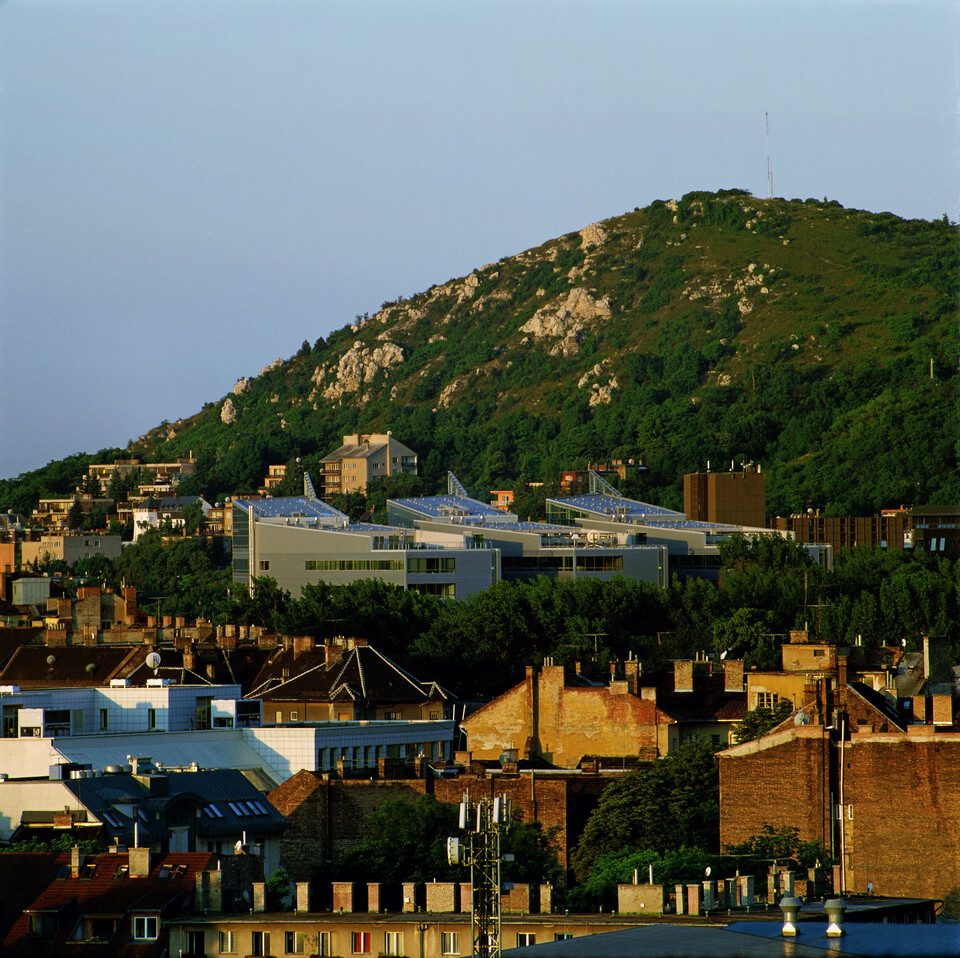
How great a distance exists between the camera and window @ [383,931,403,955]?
4231 cm

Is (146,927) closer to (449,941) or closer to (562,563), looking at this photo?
(449,941)

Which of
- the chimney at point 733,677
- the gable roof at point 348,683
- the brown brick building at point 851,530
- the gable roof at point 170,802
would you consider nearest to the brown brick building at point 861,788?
the gable roof at point 170,802

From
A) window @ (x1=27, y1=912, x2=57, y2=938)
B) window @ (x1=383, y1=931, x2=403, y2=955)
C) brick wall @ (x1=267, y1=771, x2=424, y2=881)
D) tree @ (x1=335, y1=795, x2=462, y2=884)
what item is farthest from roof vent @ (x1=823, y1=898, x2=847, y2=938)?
brick wall @ (x1=267, y1=771, x2=424, y2=881)

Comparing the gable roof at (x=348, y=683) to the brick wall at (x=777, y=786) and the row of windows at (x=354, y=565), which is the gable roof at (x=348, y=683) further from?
the row of windows at (x=354, y=565)

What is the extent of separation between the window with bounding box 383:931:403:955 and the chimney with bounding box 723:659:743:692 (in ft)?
121

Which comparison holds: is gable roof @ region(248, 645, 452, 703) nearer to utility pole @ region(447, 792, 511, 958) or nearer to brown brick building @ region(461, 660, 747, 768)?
brown brick building @ region(461, 660, 747, 768)

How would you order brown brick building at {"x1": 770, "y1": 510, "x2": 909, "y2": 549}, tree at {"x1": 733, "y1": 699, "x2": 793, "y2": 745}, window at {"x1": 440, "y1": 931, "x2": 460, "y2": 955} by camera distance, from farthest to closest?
brown brick building at {"x1": 770, "y1": 510, "x2": 909, "y2": 549}
tree at {"x1": 733, "y1": 699, "x2": 793, "y2": 745}
window at {"x1": 440, "y1": 931, "x2": 460, "y2": 955}

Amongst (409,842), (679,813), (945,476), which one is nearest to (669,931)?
(409,842)

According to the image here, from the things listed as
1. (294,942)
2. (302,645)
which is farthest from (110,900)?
(302,645)

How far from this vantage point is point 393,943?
42438mm

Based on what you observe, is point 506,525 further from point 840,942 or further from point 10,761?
point 840,942

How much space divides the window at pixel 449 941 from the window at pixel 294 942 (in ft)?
9.52

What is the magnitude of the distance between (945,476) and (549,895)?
518ft

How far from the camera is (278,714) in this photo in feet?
283
